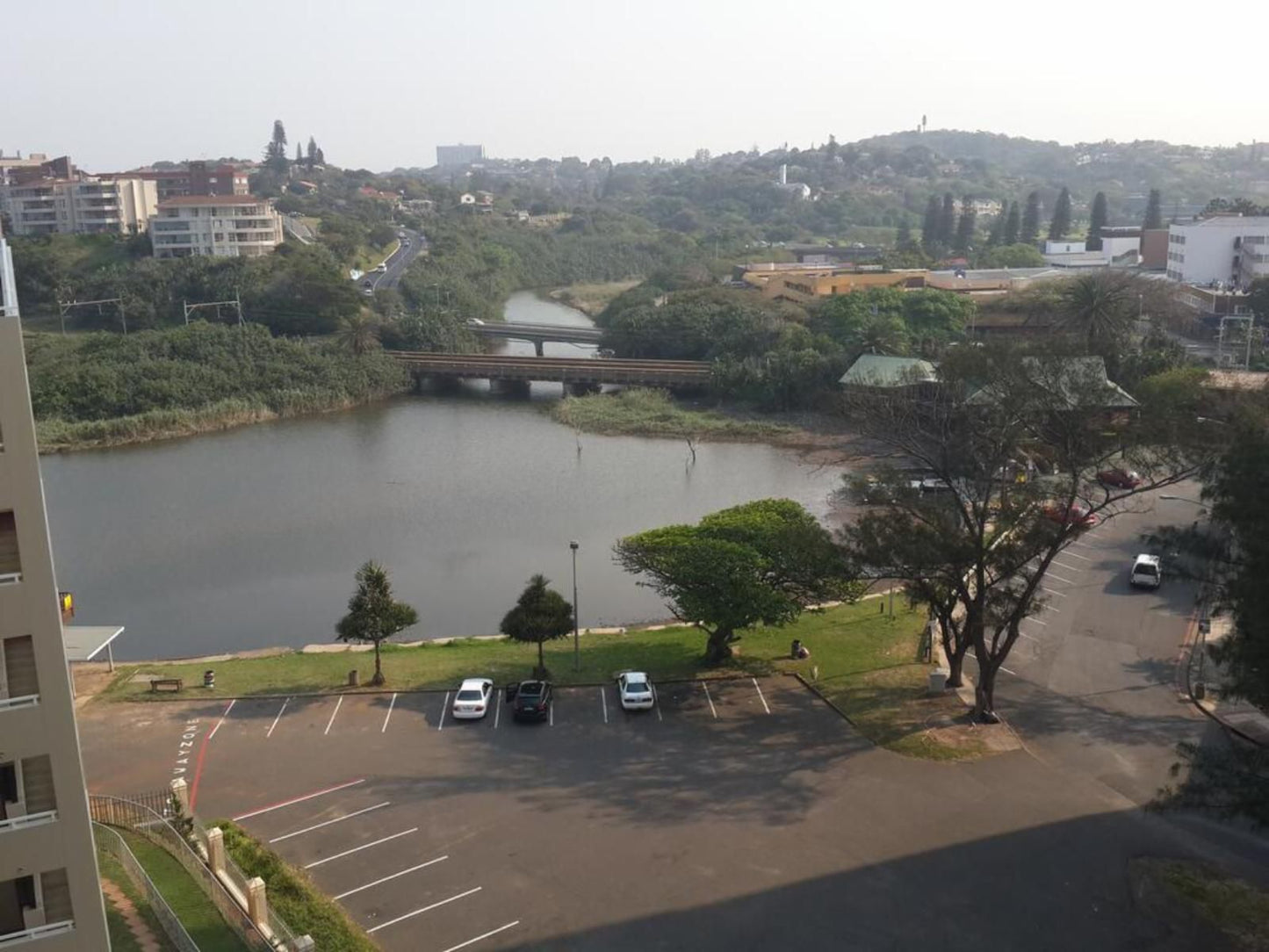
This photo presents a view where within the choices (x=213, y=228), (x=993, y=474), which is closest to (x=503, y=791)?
(x=993, y=474)

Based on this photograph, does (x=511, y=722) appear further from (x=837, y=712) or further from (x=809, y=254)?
(x=809, y=254)

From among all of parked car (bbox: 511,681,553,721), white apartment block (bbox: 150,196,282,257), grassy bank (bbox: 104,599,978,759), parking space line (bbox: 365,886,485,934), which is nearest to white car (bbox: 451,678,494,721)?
parked car (bbox: 511,681,553,721)

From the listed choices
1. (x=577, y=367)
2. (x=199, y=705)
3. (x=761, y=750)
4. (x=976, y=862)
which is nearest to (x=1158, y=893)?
(x=976, y=862)

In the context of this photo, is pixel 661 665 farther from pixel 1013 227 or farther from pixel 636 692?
pixel 1013 227

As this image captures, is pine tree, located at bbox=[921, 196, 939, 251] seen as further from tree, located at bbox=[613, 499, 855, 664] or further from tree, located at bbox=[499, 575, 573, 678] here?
tree, located at bbox=[499, 575, 573, 678]

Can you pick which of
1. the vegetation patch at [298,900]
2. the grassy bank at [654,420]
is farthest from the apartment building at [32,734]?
the grassy bank at [654,420]
